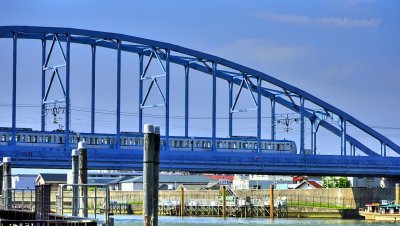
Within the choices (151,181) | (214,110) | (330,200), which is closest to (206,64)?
(214,110)

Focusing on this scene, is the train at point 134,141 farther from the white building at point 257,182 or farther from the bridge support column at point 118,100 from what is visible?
the white building at point 257,182

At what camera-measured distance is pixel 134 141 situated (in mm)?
93562

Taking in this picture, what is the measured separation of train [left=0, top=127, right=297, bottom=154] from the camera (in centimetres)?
8544

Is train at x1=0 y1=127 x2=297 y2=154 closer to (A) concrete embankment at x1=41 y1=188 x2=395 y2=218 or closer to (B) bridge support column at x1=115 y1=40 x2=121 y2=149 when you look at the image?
(B) bridge support column at x1=115 y1=40 x2=121 y2=149

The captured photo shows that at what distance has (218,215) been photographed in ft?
320

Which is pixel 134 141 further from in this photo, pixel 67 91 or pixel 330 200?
pixel 330 200

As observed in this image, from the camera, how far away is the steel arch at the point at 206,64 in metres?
86.7

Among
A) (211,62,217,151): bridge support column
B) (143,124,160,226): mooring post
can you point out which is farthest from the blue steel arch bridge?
(143,124,160,226): mooring post

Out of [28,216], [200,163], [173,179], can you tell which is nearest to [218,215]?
[200,163]

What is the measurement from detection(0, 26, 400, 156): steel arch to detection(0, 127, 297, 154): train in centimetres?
310

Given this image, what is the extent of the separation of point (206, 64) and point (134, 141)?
408 inches

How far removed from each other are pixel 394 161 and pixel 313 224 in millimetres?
27696

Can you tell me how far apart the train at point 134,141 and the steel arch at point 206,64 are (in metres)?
3.10

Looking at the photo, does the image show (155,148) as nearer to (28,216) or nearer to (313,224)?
(28,216)
